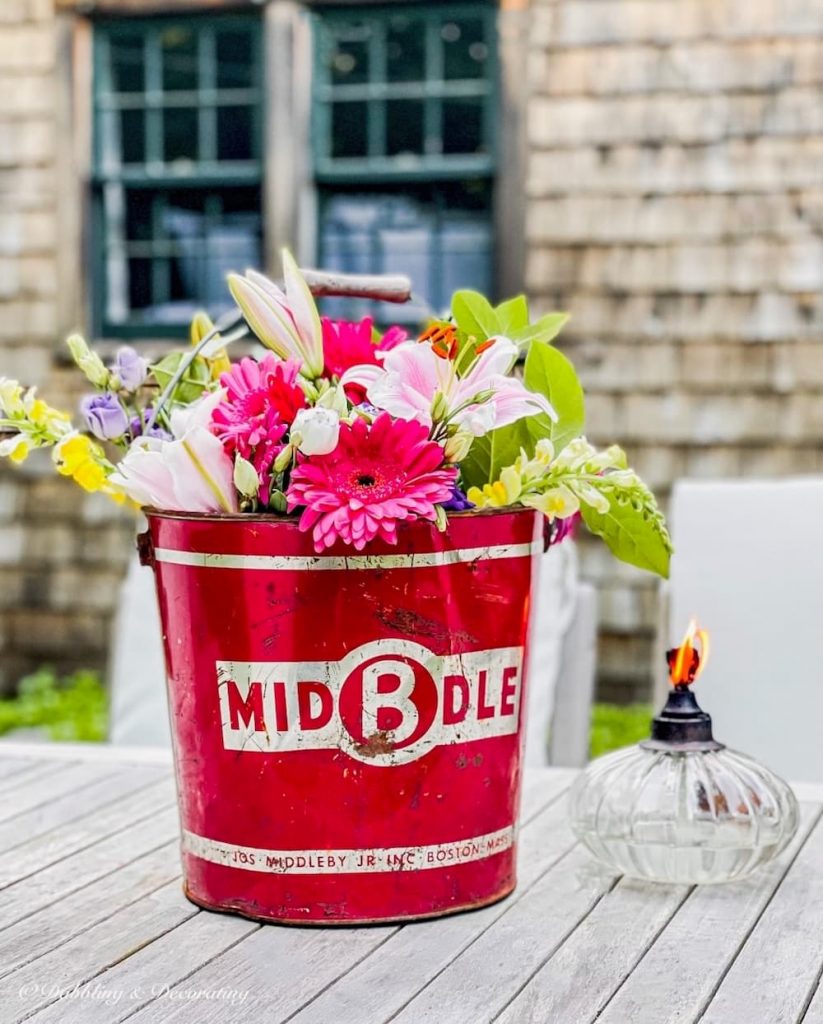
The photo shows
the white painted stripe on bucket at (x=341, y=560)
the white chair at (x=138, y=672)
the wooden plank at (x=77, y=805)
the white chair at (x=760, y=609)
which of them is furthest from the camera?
the white chair at (x=138, y=672)

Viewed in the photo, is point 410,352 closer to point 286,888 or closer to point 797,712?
point 286,888

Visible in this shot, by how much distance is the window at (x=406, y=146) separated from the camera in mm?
3914

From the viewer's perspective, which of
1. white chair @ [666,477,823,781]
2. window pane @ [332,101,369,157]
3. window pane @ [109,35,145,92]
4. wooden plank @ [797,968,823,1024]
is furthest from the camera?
window pane @ [109,35,145,92]

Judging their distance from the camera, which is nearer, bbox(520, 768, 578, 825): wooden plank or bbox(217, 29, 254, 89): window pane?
bbox(520, 768, 578, 825): wooden plank

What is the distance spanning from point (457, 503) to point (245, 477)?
0.44 feet

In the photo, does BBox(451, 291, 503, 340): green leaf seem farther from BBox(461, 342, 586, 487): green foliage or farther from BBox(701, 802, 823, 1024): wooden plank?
BBox(701, 802, 823, 1024): wooden plank

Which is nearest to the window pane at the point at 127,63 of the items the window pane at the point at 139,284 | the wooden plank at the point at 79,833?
the window pane at the point at 139,284

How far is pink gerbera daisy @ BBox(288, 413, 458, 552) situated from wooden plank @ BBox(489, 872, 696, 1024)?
269mm

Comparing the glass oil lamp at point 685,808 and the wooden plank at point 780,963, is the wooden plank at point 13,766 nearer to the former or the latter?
the glass oil lamp at point 685,808

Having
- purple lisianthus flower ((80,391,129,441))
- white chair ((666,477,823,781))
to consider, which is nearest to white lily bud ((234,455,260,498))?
purple lisianthus flower ((80,391,129,441))

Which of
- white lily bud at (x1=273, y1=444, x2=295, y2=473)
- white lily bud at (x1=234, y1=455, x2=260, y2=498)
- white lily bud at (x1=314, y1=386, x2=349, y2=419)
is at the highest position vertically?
white lily bud at (x1=314, y1=386, x2=349, y2=419)

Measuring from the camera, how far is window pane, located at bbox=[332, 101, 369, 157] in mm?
4008

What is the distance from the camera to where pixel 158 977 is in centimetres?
79

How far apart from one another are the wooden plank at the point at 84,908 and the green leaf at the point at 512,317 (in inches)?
18.1
